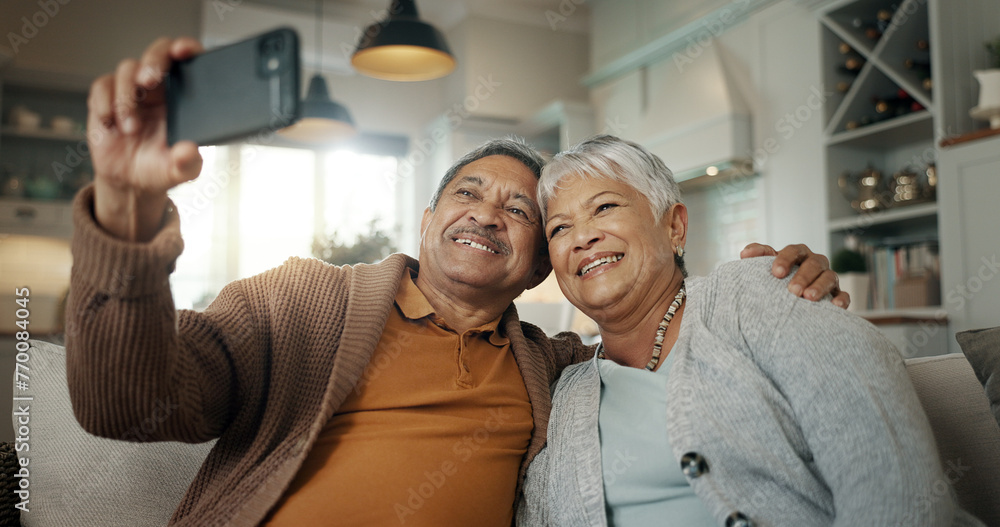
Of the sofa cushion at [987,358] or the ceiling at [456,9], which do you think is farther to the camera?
the ceiling at [456,9]

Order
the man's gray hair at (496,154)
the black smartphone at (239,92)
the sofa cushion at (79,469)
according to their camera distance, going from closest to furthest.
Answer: the black smartphone at (239,92) < the sofa cushion at (79,469) < the man's gray hair at (496,154)

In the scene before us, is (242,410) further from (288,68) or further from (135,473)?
(288,68)

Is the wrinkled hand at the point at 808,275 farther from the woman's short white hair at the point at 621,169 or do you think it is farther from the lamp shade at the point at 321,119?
the lamp shade at the point at 321,119

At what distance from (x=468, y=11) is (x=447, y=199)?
16.0 ft

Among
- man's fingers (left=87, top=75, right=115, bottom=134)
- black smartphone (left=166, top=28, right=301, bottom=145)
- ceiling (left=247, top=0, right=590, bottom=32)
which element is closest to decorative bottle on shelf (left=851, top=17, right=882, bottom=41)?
ceiling (left=247, top=0, right=590, bottom=32)

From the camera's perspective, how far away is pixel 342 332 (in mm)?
1304

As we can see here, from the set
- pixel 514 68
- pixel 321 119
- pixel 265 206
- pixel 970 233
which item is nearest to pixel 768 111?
pixel 970 233

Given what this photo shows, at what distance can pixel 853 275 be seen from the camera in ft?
11.7

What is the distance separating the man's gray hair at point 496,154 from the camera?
1.70 meters

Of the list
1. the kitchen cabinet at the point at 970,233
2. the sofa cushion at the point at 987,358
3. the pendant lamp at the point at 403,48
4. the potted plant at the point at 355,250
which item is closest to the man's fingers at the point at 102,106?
the sofa cushion at the point at 987,358

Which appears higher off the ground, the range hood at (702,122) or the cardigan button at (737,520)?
the range hood at (702,122)

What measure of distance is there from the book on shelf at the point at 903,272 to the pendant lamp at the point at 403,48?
236 centimetres

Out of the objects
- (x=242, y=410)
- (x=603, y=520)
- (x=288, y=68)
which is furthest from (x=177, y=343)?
(x=603, y=520)

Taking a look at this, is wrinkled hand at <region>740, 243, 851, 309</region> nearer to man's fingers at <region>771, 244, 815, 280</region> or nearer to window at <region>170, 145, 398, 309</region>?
man's fingers at <region>771, 244, 815, 280</region>
